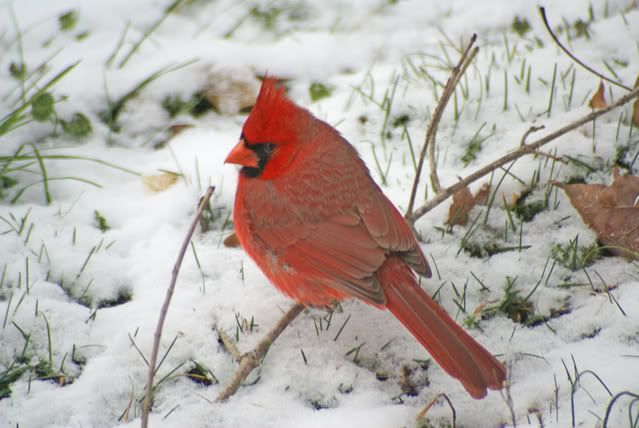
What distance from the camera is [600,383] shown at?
7.53ft

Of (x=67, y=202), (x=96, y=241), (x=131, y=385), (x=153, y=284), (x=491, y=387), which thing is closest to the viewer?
(x=491, y=387)

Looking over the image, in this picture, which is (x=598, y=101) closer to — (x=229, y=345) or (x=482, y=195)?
(x=482, y=195)

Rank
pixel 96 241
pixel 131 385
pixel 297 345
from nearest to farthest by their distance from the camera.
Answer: pixel 131 385 → pixel 297 345 → pixel 96 241

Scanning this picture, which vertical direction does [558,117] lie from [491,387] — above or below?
above

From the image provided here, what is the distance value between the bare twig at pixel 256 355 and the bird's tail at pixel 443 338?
1.36 feet

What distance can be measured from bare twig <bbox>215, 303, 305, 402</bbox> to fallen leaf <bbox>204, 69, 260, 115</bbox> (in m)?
1.80

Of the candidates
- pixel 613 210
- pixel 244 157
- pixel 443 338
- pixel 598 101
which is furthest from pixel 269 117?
pixel 598 101

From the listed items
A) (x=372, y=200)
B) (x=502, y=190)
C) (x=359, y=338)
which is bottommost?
(x=359, y=338)

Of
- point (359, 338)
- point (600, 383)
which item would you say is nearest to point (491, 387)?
point (600, 383)

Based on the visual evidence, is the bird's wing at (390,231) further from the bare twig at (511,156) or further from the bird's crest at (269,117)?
the bird's crest at (269,117)

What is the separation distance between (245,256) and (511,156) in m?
1.27

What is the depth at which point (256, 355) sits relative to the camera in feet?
8.45

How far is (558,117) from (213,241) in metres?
1.91

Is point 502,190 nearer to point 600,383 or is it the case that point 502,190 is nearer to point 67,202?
point 600,383
